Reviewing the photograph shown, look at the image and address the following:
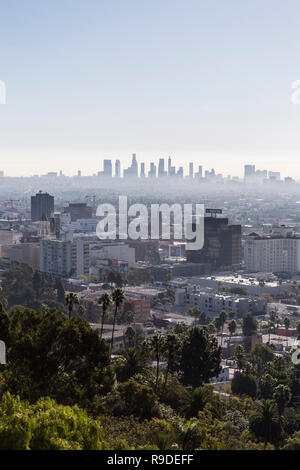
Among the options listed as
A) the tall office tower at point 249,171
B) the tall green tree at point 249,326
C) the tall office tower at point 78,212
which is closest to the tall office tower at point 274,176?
the tall office tower at point 249,171

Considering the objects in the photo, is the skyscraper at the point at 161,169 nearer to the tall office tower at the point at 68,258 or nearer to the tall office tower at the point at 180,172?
the tall office tower at the point at 180,172

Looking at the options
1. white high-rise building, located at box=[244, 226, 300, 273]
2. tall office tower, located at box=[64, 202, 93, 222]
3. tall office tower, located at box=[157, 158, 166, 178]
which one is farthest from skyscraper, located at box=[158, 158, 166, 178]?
white high-rise building, located at box=[244, 226, 300, 273]

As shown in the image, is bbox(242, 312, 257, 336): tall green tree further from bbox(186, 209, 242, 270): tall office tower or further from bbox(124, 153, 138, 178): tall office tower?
bbox(124, 153, 138, 178): tall office tower

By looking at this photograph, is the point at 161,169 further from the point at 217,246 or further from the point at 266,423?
the point at 266,423

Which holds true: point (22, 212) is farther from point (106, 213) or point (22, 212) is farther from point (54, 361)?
point (54, 361)

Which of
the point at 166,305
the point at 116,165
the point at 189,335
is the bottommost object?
the point at 166,305

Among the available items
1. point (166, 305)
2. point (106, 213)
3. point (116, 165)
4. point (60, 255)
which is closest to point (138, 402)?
point (166, 305)

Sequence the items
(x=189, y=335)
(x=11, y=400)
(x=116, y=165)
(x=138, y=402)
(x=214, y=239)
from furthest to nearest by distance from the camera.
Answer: (x=116, y=165)
(x=214, y=239)
(x=189, y=335)
(x=138, y=402)
(x=11, y=400)
